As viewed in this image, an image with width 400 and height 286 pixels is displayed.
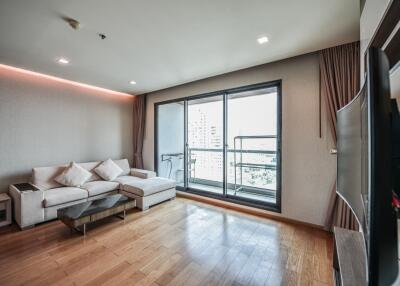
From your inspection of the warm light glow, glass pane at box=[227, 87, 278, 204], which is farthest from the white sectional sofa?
the warm light glow

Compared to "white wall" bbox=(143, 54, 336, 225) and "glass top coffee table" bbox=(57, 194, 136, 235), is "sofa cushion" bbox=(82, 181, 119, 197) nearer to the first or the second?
"glass top coffee table" bbox=(57, 194, 136, 235)

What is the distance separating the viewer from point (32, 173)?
3182 mm

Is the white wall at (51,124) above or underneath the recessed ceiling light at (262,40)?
underneath

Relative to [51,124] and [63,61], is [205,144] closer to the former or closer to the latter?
[63,61]

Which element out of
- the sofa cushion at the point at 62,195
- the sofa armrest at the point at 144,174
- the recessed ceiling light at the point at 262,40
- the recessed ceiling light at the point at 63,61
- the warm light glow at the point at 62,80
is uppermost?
the recessed ceiling light at the point at 262,40

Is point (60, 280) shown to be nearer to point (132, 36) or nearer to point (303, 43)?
point (132, 36)

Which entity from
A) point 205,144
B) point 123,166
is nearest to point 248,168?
point 205,144

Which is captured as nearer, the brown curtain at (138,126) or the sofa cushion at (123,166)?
the sofa cushion at (123,166)

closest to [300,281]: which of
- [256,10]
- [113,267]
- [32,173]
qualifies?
[113,267]

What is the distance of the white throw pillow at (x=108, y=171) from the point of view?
389 cm

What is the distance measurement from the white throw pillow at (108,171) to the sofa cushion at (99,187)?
10.0 inches

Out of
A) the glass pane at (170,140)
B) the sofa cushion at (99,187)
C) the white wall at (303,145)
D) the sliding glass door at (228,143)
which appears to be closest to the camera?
the white wall at (303,145)

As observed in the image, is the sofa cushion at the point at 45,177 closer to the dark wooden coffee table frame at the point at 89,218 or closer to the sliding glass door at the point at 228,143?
the dark wooden coffee table frame at the point at 89,218

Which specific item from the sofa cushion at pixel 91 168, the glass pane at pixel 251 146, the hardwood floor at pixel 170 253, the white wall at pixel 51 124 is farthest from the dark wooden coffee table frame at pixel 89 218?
the glass pane at pixel 251 146
